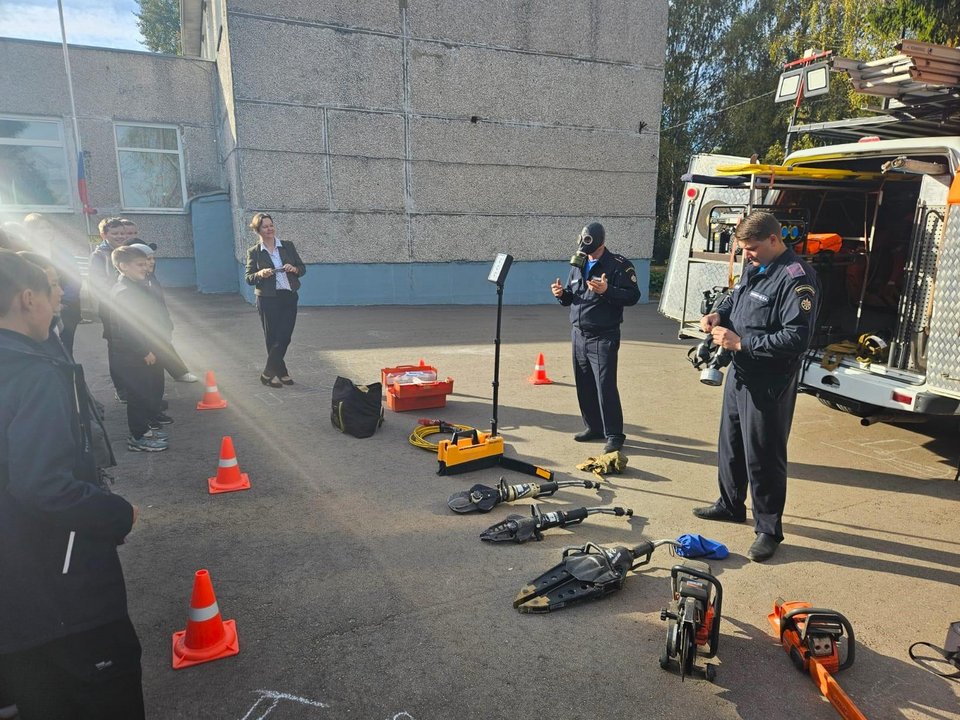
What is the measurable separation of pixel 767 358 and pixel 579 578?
1784 millimetres

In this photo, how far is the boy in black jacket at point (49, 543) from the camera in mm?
1967

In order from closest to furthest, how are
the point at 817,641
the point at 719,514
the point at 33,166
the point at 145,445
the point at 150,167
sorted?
the point at 817,641 → the point at 719,514 → the point at 145,445 → the point at 33,166 → the point at 150,167

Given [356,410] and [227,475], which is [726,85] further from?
[227,475]

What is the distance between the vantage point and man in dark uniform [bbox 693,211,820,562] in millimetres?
3873

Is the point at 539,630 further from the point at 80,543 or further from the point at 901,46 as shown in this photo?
the point at 901,46

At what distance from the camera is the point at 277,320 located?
7477 millimetres

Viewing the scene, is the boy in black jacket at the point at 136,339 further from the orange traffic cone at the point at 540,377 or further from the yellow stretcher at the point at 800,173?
the yellow stretcher at the point at 800,173

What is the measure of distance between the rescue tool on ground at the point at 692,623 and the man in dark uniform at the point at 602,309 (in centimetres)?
273

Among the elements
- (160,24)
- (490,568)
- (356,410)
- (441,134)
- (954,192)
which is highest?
(160,24)

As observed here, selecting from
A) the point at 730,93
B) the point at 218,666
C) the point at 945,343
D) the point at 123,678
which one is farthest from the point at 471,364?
the point at 730,93

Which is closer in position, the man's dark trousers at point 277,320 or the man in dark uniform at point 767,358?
the man in dark uniform at point 767,358

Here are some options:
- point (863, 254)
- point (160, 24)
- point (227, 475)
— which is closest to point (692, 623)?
point (227, 475)

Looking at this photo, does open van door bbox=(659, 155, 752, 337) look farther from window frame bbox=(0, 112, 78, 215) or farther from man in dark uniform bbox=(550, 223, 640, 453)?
window frame bbox=(0, 112, 78, 215)

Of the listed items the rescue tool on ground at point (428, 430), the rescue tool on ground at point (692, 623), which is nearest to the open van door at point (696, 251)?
the rescue tool on ground at point (428, 430)
